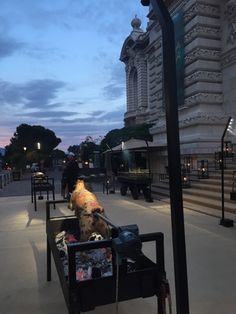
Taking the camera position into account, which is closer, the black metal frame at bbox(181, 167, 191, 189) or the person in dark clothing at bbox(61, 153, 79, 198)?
the person in dark clothing at bbox(61, 153, 79, 198)

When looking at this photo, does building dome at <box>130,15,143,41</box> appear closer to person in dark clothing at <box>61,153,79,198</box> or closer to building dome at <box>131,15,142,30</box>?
building dome at <box>131,15,142,30</box>

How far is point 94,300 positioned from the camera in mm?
3256

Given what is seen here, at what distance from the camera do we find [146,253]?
22.8 feet

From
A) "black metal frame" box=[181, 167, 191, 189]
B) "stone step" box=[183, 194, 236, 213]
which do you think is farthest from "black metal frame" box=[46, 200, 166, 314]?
"black metal frame" box=[181, 167, 191, 189]

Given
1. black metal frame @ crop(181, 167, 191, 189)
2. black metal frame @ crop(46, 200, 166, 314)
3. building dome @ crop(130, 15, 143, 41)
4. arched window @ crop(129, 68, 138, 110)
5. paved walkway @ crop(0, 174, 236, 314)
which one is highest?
building dome @ crop(130, 15, 143, 41)

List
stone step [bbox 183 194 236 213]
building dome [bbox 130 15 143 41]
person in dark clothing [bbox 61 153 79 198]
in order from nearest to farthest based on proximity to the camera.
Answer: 1. stone step [bbox 183 194 236 213]
2. person in dark clothing [bbox 61 153 79 198]
3. building dome [bbox 130 15 143 41]

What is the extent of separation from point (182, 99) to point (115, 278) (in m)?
22.8

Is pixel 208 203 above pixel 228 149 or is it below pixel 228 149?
below

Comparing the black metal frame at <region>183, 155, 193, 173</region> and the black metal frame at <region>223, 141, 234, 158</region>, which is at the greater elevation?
the black metal frame at <region>223, 141, 234, 158</region>

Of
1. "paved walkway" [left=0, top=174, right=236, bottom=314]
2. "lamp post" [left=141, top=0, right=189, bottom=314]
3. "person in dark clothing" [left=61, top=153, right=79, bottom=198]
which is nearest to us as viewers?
"lamp post" [left=141, top=0, right=189, bottom=314]

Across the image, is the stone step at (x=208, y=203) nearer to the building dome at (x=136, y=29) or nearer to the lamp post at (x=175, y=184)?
the lamp post at (x=175, y=184)

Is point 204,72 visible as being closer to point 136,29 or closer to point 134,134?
point 134,134

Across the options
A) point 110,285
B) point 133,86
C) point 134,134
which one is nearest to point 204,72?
point 134,134

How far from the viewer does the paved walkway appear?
184 inches
